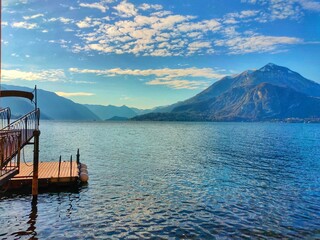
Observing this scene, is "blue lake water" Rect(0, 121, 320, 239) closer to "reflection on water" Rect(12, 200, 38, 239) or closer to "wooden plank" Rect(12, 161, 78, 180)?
"reflection on water" Rect(12, 200, 38, 239)

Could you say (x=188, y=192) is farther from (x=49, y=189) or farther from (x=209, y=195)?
(x=49, y=189)

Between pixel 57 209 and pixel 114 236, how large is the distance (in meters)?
7.42

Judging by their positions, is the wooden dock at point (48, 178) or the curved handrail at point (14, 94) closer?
the curved handrail at point (14, 94)

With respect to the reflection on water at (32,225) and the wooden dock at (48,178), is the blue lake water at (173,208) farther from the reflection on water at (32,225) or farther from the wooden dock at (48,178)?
the wooden dock at (48,178)

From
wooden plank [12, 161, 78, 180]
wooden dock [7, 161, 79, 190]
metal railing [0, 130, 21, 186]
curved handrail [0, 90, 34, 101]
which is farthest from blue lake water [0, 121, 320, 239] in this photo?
curved handrail [0, 90, 34, 101]

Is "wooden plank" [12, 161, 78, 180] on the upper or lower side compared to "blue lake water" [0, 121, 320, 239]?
upper

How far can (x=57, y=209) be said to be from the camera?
75.4 feet

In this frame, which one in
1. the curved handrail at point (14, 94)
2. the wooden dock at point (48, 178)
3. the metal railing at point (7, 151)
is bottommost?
the wooden dock at point (48, 178)

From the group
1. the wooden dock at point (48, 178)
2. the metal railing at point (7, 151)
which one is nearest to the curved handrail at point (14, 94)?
the metal railing at point (7, 151)

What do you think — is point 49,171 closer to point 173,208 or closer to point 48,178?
point 48,178

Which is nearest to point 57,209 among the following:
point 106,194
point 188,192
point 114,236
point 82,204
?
point 82,204

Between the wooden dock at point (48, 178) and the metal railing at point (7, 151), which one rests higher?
the metal railing at point (7, 151)

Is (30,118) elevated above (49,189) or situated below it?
above

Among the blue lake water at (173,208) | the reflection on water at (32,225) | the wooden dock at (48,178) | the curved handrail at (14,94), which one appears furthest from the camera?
the wooden dock at (48,178)
